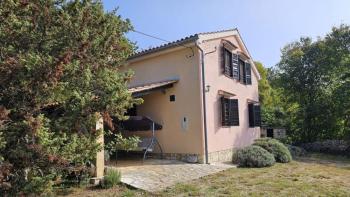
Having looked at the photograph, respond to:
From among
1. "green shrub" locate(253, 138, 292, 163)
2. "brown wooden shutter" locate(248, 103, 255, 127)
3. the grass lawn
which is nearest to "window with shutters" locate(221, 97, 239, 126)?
"green shrub" locate(253, 138, 292, 163)

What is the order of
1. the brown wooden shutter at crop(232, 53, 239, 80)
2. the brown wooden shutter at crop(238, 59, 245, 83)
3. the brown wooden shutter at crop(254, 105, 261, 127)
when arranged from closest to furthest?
the brown wooden shutter at crop(232, 53, 239, 80) < the brown wooden shutter at crop(238, 59, 245, 83) < the brown wooden shutter at crop(254, 105, 261, 127)

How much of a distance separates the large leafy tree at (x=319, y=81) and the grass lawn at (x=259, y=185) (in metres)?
12.3

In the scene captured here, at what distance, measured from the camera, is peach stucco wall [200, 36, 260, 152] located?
14812 mm

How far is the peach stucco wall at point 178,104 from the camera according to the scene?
14289 millimetres

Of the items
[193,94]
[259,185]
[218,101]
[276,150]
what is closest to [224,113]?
[218,101]

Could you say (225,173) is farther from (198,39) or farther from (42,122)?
(42,122)

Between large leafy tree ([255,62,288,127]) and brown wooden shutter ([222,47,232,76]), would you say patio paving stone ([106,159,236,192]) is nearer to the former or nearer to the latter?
brown wooden shutter ([222,47,232,76])

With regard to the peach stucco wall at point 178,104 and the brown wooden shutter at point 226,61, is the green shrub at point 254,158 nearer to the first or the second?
the peach stucco wall at point 178,104

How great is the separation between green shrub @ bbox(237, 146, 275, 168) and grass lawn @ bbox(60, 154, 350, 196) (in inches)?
35.4

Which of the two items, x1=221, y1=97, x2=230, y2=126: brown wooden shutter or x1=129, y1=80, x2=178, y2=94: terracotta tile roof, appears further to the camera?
x1=221, y1=97, x2=230, y2=126: brown wooden shutter

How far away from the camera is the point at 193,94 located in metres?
14.4

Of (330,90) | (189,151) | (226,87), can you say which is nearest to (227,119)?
(226,87)

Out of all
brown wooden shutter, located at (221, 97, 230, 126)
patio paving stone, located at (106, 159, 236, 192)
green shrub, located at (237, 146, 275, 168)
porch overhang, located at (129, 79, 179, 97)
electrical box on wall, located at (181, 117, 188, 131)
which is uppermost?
porch overhang, located at (129, 79, 179, 97)

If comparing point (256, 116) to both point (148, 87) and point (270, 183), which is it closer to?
point (148, 87)
